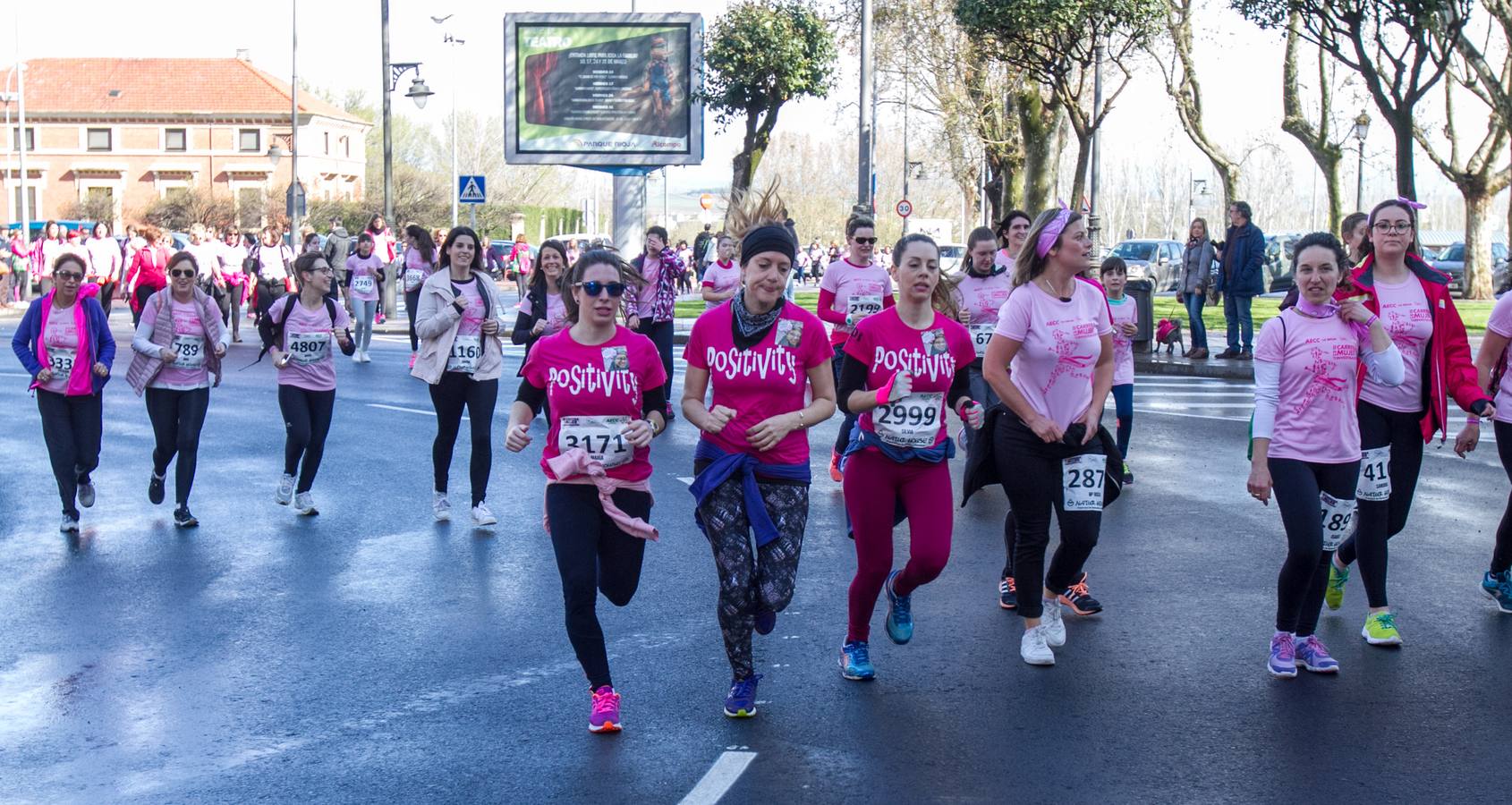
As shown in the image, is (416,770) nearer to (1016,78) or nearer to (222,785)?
(222,785)

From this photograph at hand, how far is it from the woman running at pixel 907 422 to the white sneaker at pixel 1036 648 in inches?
23.6

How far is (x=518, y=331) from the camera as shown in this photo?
35.8ft

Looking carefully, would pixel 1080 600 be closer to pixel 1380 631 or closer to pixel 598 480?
pixel 1380 631

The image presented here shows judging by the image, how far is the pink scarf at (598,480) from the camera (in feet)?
17.9

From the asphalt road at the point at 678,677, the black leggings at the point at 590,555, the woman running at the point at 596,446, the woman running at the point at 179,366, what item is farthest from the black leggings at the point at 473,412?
the black leggings at the point at 590,555

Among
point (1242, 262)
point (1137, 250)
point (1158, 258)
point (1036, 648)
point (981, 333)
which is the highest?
point (1137, 250)

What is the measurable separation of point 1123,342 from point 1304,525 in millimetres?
4785

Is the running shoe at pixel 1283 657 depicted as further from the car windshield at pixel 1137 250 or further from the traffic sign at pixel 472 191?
the car windshield at pixel 1137 250

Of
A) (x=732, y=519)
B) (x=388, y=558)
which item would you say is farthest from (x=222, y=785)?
(x=388, y=558)

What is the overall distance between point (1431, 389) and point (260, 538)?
6.14m

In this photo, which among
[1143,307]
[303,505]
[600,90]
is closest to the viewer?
[303,505]

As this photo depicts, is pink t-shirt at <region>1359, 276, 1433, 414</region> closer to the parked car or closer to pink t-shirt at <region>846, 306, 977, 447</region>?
pink t-shirt at <region>846, 306, 977, 447</region>

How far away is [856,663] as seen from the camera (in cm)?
603

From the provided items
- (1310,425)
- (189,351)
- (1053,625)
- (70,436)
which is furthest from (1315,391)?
(70,436)
